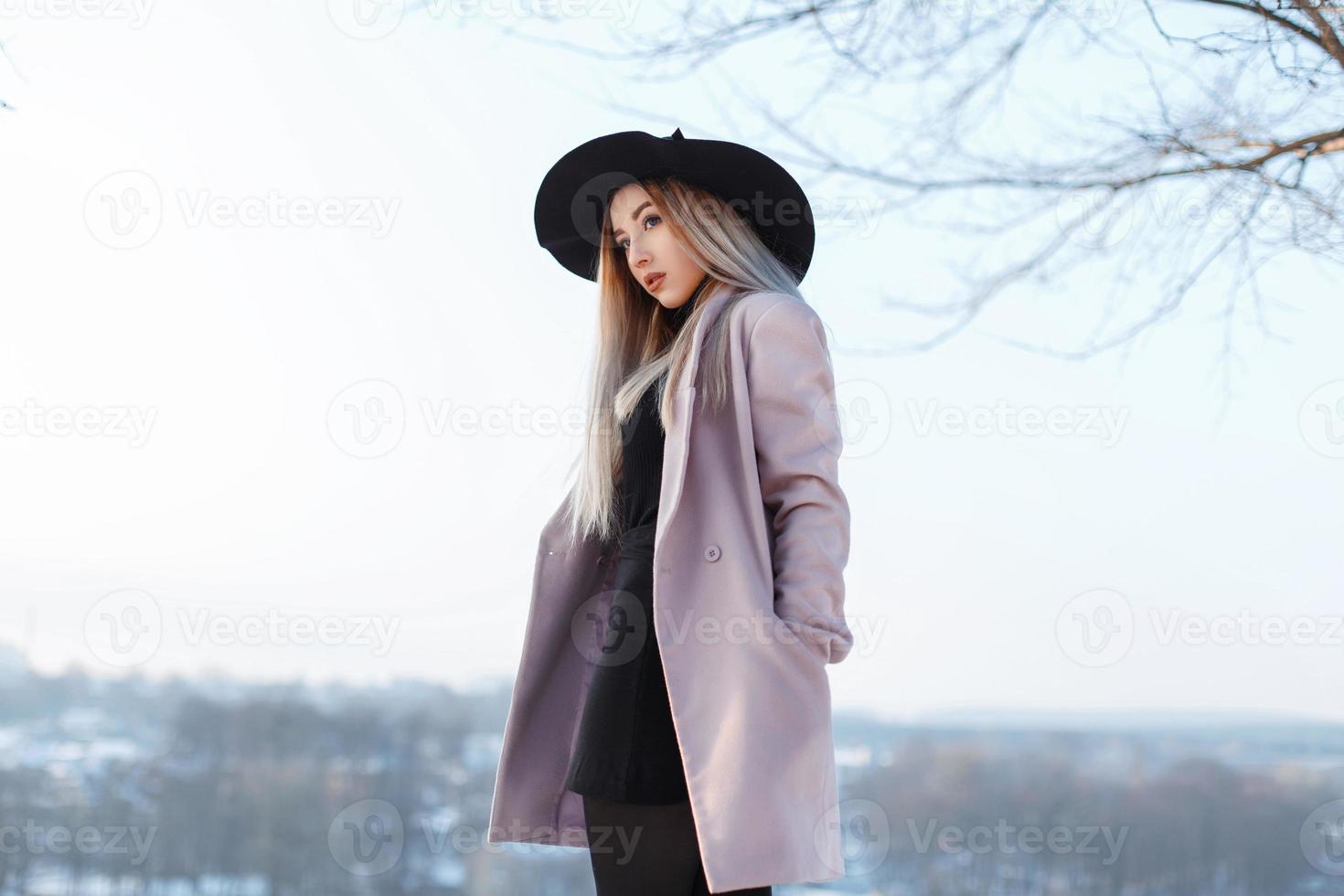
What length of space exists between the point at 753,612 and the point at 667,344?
0.60 meters

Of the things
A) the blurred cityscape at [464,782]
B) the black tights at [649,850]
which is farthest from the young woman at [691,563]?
the blurred cityscape at [464,782]

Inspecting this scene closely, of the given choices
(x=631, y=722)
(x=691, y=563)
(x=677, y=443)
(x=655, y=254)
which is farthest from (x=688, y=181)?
(x=631, y=722)

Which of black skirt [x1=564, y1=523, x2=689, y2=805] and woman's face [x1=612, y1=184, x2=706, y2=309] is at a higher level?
woman's face [x1=612, y1=184, x2=706, y2=309]

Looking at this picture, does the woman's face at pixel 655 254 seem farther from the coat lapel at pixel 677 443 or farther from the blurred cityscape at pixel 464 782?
the blurred cityscape at pixel 464 782

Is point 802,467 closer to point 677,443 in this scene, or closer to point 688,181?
point 677,443

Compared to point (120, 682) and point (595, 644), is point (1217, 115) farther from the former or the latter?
point (120, 682)

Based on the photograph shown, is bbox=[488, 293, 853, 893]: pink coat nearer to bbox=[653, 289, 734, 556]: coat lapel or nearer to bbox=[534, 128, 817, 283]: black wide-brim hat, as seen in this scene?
bbox=[653, 289, 734, 556]: coat lapel

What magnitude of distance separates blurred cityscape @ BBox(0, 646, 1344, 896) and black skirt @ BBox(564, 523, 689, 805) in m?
3.24

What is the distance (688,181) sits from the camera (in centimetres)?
181

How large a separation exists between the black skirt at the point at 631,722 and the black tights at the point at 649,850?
0.02m

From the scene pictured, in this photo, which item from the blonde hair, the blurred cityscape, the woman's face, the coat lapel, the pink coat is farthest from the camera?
the blurred cityscape

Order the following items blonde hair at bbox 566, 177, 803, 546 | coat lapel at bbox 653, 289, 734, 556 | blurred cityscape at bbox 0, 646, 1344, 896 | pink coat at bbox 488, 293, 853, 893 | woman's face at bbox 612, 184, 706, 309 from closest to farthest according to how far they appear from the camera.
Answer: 1. pink coat at bbox 488, 293, 853, 893
2. coat lapel at bbox 653, 289, 734, 556
3. blonde hair at bbox 566, 177, 803, 546
4. woman's face at bbox 612, 184, 706, 309
5. blurred cityscape at bbox 0, 646, 1344, 896

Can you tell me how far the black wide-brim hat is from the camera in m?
1.80

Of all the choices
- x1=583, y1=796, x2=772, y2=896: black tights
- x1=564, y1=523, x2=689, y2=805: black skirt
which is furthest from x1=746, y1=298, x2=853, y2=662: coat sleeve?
x1=583, y1=796, x2=772, y2=896: black tights
